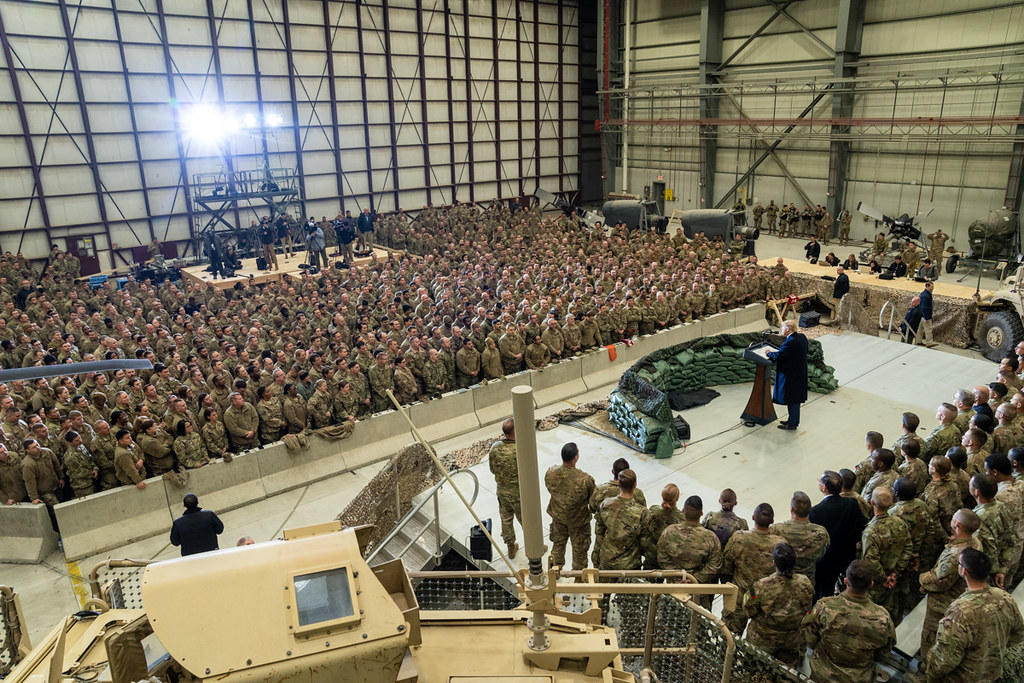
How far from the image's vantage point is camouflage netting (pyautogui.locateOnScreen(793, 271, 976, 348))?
52.5 feet

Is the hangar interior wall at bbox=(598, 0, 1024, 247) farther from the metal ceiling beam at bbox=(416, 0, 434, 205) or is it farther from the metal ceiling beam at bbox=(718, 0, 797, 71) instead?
the metal ceiling beam at bbox=(416, 0, 434, 205)

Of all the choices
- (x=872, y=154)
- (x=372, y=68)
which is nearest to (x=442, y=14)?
(x=372, y=68)

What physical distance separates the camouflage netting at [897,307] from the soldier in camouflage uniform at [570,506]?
13.1 metres

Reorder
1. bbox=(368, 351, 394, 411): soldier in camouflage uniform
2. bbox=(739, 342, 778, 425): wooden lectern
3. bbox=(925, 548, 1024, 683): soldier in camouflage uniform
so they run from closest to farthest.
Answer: bbox=(925, 548, 1024, 683): soldier in camouflage uniform < bbox=(739, 342, 778, 425): wooden lectern < bbox=(368, 351, 394, 411): soldier in camouflage uniform

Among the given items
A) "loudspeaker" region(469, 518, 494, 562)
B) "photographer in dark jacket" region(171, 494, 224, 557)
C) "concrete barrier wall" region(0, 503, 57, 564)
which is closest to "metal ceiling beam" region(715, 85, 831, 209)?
"loudspeaker" region(469, 518, 494, 562)

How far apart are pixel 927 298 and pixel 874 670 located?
1243cm

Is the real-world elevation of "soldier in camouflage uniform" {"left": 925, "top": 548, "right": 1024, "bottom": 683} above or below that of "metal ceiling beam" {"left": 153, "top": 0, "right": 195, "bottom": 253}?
below

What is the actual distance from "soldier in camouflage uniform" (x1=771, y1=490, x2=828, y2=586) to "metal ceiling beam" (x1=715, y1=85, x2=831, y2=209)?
2472 centimetres

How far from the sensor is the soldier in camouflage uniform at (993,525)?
5.90 metres

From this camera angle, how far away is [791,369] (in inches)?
418

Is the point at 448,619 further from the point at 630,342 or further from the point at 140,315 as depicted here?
the point at 140,315

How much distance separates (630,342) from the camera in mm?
14477

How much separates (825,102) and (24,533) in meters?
28.6

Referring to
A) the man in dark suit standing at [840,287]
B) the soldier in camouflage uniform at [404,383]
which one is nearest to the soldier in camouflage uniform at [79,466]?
the soldier in camouflage uniform at [404,383]
